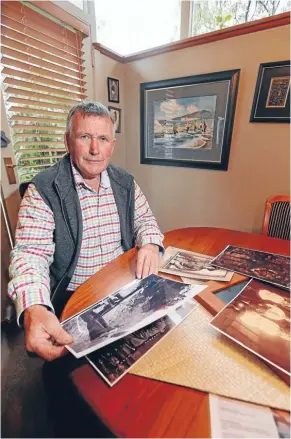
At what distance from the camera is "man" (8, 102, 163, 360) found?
816 millimetres

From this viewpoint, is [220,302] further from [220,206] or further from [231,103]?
[231,103]

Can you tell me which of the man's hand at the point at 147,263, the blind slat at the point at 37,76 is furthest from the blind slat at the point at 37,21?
the man's hand at the point at 147,263

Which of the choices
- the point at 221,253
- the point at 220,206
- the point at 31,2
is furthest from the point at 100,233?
the point at 31,2

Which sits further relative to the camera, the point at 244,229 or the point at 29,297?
the point at 244,229

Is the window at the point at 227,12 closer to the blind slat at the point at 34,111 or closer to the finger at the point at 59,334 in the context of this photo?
the blind slat at the point at 34,111

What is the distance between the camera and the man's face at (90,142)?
3.08 feet

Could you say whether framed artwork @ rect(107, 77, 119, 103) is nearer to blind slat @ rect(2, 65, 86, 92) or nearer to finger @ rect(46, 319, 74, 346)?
blind slat @ rect(2, 65, 86, 92)

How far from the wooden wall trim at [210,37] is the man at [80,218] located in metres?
1.38

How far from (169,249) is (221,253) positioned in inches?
9.4

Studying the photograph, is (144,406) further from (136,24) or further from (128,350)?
(136,24)

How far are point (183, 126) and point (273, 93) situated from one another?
29.2 inches

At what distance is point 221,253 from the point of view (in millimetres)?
968

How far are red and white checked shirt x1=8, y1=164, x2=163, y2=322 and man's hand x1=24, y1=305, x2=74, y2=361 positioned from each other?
0.15 feet

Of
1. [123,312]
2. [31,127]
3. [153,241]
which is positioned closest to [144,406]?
[123,312]
